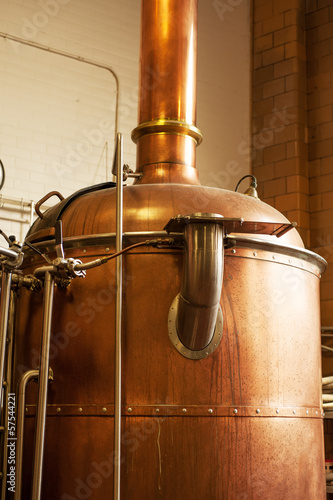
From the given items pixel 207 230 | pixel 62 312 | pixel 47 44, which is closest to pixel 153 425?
pixel 62 312

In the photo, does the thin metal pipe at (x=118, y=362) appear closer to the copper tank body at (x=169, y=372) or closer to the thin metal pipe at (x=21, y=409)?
the copper tank body at (x=169, y=372)

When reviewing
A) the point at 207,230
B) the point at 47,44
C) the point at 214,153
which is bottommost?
the point at 207,230

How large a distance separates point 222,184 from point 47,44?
5.95ft

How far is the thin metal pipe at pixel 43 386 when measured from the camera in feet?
7.33

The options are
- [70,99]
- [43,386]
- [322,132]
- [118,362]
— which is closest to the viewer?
[118,362]

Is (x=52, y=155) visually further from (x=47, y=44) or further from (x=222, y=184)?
(x=222, y=184)

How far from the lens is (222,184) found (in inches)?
214

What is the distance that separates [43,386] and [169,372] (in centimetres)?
45

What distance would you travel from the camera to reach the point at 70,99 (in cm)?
453

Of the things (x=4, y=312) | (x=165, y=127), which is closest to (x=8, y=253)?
(x=4, y=312)

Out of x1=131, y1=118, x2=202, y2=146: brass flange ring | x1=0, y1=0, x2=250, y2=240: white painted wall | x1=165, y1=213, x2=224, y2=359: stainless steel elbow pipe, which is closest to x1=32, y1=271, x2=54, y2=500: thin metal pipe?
x1=165, y1=213, x2=224, y2=359: stainless steel elbow pipe

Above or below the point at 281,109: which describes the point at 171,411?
below

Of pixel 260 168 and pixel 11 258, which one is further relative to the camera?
pixel 260 168

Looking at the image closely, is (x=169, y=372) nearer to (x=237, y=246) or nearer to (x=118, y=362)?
(x=118, y=362)
